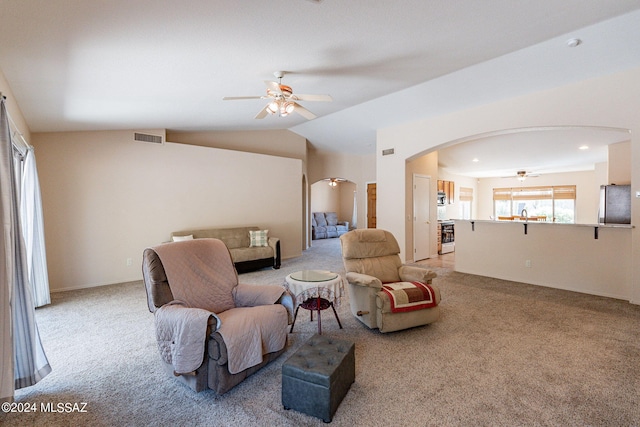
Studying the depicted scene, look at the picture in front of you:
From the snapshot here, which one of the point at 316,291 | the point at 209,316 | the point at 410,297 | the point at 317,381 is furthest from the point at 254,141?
the point at 317,381

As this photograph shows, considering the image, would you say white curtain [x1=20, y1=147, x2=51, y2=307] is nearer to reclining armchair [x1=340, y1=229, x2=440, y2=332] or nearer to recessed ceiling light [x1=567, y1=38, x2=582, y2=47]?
reclining armchair [x1=340, y1=229, x2=440, y2=332]

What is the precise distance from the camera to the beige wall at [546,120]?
3715 millimetres

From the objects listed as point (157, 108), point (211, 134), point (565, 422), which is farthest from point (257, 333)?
point (211, 134)

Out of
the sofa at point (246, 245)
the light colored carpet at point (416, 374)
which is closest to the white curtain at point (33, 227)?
the light colored carpet at point (416, 374)

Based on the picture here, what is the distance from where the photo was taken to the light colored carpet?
186 cm

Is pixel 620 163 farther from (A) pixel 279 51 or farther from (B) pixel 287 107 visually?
(A) pixel 279 51

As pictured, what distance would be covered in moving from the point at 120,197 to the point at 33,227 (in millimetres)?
1496

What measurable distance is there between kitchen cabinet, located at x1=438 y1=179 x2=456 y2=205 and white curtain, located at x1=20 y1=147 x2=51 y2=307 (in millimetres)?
8677

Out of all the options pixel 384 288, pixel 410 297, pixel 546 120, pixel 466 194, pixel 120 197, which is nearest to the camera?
pixel 410 297

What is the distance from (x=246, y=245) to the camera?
6195 mm

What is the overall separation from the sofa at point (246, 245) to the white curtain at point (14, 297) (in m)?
3.25

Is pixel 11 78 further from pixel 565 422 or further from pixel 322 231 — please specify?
pixel 322 231

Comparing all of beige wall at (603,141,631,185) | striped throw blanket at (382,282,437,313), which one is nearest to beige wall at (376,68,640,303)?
beige wall at (603,141,631,185)

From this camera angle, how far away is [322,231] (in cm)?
1136
